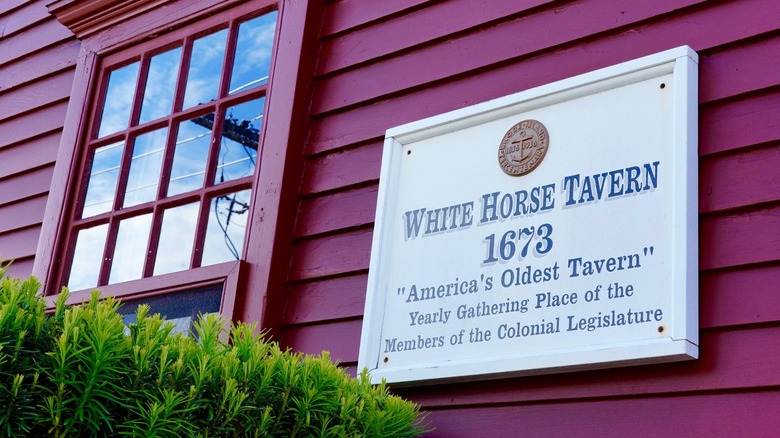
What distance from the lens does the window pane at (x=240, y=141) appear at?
454 cm

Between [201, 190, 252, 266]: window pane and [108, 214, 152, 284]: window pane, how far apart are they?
0.38 metres

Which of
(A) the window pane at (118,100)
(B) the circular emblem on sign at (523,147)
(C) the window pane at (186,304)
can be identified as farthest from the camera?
(A) the window pane at (118,100)

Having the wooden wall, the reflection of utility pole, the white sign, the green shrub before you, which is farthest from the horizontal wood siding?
the green shrub

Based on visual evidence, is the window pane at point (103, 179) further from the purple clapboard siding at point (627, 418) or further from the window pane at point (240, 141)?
the purple clapboard siding at point (627, 418)

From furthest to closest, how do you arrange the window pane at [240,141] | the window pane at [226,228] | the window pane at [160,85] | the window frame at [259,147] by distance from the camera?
the window pane at [160,85]
the window pane at [240,141]
the window pane at [226,228]
the window frame at [259,147]

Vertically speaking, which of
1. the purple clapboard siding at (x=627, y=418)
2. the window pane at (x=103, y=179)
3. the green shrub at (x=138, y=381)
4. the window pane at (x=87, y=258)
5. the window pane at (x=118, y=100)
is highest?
the window pane at (x=118, y=100)

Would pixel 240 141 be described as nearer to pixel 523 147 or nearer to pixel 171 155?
pixel 171 155

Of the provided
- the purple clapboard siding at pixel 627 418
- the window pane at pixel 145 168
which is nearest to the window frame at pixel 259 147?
the window pane at pixel 145 168

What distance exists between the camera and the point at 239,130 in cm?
467

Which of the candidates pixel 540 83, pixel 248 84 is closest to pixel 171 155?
pixel 248 84

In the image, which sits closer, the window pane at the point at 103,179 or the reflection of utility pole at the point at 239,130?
the reflection of utility pole at the point at 239,130

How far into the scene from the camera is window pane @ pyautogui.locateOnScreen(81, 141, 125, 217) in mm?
5094

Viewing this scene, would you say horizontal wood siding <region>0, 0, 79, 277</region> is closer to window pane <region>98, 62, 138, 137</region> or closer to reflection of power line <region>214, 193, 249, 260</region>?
window pane <region>98, 62, 138, 137</region>

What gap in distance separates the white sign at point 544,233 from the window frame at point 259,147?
0.55 meters
